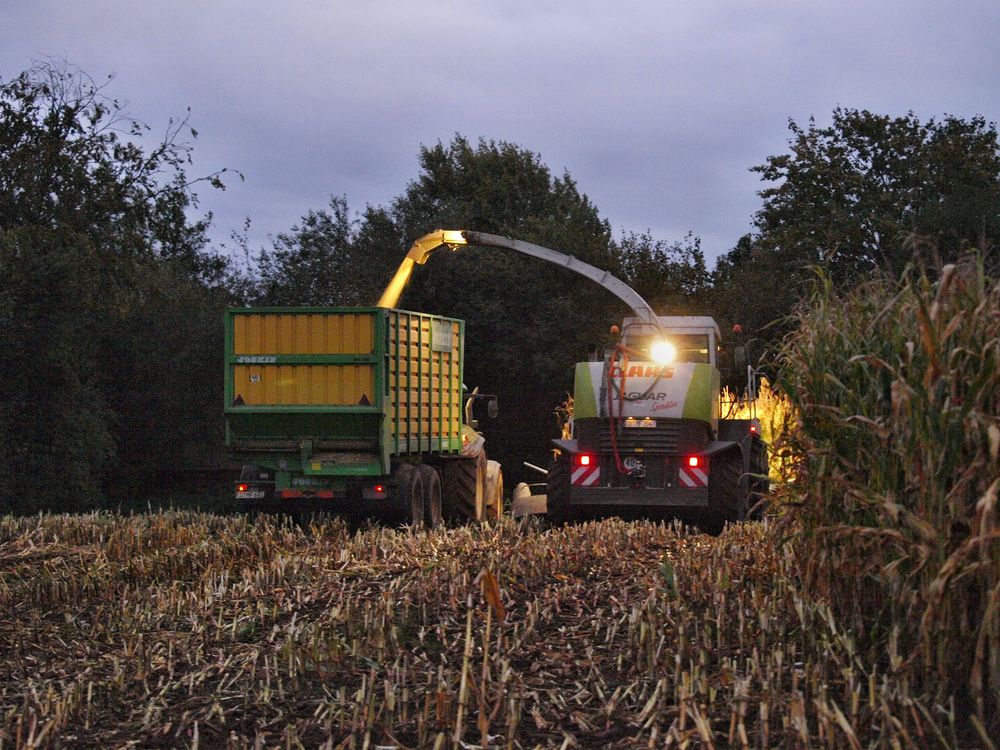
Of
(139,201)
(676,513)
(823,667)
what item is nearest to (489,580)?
(823,667)

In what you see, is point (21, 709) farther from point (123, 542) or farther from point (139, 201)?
point (139, 201)

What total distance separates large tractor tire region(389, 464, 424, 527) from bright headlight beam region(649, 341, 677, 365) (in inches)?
121

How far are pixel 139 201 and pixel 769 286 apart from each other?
1441cm

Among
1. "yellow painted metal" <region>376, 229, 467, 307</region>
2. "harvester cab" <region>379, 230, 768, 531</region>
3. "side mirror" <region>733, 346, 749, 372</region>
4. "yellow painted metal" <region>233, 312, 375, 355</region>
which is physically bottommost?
"harvester cab" <region>379, 230, 768, 531</region>

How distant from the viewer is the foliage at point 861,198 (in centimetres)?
2908

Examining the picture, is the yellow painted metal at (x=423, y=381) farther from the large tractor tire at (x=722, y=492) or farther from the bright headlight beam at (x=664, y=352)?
the large tractor tire at (x=722, y=492)

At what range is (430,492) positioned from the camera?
14695mm

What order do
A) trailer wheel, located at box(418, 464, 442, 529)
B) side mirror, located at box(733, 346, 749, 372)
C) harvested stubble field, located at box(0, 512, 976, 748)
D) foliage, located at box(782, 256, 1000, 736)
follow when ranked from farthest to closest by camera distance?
trailer wheel, located at box(418, 464, 442, 529), side mirror, located at box(733, 346, 749, 372), harvested stubble field, located at box(0, 512, 976, 748), foliage, located at box(782, 256, 1000, 736)

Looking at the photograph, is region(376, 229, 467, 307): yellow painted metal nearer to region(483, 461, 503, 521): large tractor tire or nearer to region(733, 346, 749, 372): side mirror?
region(483, 461, 503, 521): large tractor tire

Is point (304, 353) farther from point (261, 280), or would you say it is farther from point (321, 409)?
point (261, 280)

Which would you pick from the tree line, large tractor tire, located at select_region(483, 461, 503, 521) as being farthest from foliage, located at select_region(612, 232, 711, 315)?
large tractor tire, located at select_region(483, 461, 503, 521)

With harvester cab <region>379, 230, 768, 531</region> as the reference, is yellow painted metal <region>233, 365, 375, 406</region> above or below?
above

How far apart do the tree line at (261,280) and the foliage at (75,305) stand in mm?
41

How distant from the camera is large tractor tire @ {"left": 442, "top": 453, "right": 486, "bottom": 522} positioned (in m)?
16.1
